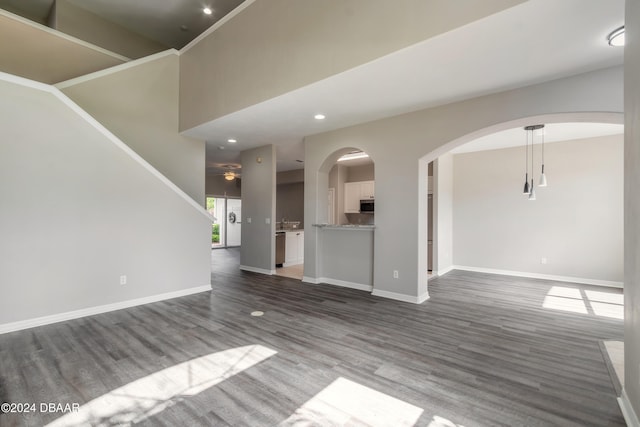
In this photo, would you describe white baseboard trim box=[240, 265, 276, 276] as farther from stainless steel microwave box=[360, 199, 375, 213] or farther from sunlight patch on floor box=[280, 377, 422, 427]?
sunlight patch on floor box=[280, 377, 422, 427]

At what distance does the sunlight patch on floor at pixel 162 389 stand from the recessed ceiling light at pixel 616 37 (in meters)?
3.99

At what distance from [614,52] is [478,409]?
3.28 meters

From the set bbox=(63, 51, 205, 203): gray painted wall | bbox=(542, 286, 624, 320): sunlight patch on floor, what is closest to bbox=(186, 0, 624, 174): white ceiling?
bbox=(63, 51, 205, 203): gray painted wall

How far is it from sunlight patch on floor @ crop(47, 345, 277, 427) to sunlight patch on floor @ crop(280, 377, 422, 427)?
76cm

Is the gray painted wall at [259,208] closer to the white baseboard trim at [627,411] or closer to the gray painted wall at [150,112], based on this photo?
the gray painted wall at [150,112]

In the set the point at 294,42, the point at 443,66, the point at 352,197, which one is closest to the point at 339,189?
the point at 352,197

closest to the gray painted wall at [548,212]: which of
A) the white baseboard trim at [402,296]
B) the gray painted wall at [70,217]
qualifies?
the white baseboard trim at [402,296]

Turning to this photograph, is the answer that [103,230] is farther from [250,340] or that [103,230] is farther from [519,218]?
[519,218]

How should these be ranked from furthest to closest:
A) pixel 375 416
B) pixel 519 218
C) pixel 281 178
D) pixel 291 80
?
1. pixel 281 178
2. pixel 519 218
3. pixel 291 80
4. pixel 375 416

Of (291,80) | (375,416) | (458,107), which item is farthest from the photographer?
(458,107)

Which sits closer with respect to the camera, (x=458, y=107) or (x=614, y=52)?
(x=614, y=52)

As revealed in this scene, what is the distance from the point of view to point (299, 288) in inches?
204

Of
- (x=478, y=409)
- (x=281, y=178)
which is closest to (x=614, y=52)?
(x=478, y=409)

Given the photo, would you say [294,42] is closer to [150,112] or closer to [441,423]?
[150,112]
